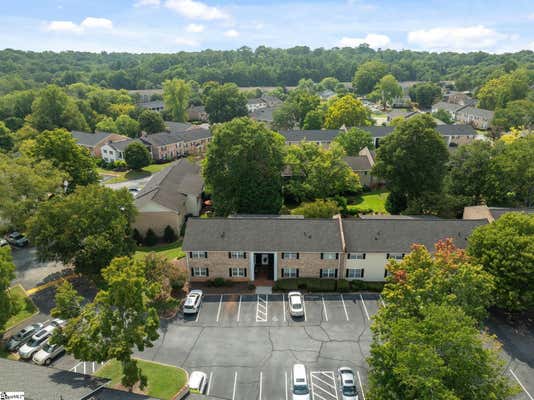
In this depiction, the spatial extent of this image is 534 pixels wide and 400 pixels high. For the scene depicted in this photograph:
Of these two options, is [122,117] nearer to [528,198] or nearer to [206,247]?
[206,247]

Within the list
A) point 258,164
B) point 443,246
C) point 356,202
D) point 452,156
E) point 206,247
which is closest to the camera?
point 443,246

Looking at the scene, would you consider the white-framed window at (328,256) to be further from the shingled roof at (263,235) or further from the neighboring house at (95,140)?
the neighboring house at (95,140)

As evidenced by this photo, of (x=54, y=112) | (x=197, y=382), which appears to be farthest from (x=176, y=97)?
(x=197, y=382)

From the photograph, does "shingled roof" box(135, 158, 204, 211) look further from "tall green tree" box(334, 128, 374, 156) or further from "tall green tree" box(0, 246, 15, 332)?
"tall green tree" box(334, 128, 374, 156)

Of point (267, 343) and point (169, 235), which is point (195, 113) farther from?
point (267, 343)

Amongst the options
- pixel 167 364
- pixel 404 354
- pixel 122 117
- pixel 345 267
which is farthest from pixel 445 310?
pixel 122 117

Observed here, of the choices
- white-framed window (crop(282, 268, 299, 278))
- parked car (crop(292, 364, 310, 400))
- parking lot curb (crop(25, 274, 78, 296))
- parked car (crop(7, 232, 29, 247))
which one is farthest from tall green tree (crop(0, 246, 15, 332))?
white-framed window (crop(282, 268, 299, 278))
